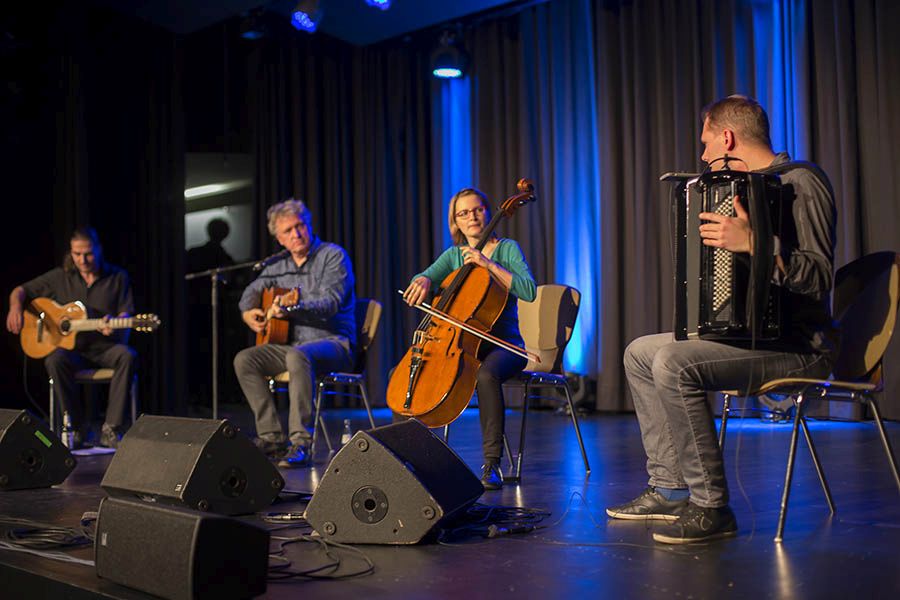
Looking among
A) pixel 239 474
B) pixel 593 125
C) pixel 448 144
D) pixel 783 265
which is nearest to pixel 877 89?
pixel 593 125

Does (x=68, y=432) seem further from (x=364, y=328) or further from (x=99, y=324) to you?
(x=364, y=328)

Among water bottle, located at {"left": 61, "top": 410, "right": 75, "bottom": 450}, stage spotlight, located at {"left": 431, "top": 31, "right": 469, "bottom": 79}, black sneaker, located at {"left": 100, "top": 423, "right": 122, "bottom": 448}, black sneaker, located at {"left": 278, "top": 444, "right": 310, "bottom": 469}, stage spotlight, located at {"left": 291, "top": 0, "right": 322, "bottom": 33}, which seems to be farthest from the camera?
stage spotlight, located at {"left": 431, "top": 31, "right": 469, "bottom": 79}

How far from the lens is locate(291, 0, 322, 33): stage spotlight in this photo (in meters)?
6.73

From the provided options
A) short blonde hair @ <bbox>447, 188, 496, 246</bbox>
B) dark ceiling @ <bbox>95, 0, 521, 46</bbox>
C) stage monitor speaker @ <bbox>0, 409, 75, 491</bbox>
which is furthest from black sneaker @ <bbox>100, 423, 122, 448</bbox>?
dark ceiling @ <bbox>95, 0, 521, 46</bbox>

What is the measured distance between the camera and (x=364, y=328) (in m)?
5.06

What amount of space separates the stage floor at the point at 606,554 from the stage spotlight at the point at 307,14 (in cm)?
387

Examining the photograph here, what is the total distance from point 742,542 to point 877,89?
14.3ft

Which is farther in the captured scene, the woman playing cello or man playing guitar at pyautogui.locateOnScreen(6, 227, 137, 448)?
man playing guitar at pyautogui.locateOnScreen(6, 227, 137, 448)

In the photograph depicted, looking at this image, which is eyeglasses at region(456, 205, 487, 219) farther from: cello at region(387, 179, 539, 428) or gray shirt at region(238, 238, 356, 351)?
gray shirt at region(238, 238, 356, 351)

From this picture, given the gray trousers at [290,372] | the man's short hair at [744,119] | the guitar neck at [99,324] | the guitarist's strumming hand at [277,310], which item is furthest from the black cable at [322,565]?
the guitar neck at [99,324]

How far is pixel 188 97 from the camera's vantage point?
27.1ft

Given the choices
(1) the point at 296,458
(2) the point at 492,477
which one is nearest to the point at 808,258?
(2) the point at 492,477

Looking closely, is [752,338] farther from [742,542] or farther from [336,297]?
[336,297]

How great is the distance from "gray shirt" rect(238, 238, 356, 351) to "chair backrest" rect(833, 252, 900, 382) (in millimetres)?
2554
